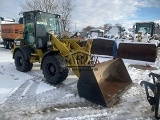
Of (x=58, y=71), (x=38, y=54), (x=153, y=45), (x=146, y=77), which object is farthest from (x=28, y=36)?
(x=153, y=45)

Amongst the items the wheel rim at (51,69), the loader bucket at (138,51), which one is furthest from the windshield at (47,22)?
the loader bucket at (138,51)

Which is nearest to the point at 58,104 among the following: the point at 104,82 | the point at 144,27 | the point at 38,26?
the point at 104,82

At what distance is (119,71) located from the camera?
6.20 m

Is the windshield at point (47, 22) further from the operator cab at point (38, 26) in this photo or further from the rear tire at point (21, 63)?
the rear tire at point (21, 63)

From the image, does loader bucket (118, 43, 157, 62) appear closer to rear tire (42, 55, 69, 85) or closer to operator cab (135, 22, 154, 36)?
rear tire (42, 55, 69, 85)

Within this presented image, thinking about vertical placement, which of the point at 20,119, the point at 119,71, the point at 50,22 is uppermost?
the point at 50,22

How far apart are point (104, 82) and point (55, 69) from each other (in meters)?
1.61

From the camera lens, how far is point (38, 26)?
686 centimetres

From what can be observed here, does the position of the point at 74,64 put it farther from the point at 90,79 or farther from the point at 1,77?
the point at 1,77

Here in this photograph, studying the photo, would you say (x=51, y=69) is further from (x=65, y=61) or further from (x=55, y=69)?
(x=65, y=61)

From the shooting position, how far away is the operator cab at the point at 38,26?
6.84m

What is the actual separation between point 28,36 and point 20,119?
14.1 feet

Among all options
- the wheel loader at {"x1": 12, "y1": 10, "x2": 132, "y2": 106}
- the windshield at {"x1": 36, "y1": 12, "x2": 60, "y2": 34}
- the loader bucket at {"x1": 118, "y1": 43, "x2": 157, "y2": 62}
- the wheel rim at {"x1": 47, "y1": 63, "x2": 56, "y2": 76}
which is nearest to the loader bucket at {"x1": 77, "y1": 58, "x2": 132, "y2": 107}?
the wheel loader at {"x1": 12, "y1": 10, "x2": 132, "y2": 106}

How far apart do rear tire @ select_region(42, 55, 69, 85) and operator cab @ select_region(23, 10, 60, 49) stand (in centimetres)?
103
